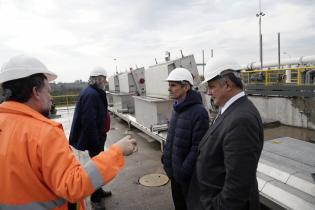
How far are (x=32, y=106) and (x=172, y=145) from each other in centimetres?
180

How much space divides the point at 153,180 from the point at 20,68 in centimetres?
396

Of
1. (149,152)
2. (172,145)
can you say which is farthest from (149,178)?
(172,145)

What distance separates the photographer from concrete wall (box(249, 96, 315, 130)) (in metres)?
7.72

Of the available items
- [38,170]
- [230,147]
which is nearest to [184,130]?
[230,147]

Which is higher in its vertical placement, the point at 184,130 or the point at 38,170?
the point at 38,170

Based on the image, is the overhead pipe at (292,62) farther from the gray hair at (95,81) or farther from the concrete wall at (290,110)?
the gray hair at (95,81)

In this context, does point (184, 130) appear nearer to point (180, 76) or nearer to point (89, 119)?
point (180, 76)

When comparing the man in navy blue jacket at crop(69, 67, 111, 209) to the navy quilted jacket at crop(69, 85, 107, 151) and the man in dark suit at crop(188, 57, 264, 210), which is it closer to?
the navy quilted jacket at crop(69, 85, 107, 151)

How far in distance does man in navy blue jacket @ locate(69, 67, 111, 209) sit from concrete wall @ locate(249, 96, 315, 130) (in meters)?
6.58

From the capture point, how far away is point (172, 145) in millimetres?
2982

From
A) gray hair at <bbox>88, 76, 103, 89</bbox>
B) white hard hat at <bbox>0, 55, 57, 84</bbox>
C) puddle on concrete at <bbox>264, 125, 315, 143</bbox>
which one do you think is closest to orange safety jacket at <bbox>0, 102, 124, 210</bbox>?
white hard hat at <bbox>0, 55, 57, 84</bbox>

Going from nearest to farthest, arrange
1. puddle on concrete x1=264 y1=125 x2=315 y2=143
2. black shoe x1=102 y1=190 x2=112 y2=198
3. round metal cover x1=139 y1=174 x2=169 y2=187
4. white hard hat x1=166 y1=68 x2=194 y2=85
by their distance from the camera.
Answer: white hard hat x1=166 y1=68 x2=194 y2=85 < black shoe x1=102 y1=190 x2=112 y2=198 < round metal cover x1=139 y1=174 x2=169 y2=187 < puddle on concrete x1=264 y1=125 x2=315 y2=143

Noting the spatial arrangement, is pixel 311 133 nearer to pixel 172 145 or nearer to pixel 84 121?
pixel 172 145

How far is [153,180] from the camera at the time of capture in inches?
195
